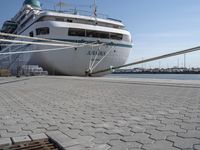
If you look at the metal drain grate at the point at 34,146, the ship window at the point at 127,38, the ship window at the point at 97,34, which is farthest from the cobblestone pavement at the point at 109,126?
the ship window at the point at 127,38

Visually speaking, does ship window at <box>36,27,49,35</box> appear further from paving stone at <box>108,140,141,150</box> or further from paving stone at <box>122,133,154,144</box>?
Answer: paving stone at <box>108,140,141,150</box>

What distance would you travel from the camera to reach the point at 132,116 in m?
3.95

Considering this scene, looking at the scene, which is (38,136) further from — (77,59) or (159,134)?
(77,59)

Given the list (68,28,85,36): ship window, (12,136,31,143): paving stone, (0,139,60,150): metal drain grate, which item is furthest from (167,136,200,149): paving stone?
(68,28,85,36): ship window

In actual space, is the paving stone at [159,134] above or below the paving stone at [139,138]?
above

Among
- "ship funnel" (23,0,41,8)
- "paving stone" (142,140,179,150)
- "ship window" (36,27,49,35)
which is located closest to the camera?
"paving stone" (142,140,179,150)

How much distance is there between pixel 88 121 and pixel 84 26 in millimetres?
17287

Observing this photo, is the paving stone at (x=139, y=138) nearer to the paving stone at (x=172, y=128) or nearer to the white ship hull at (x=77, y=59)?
the paving stone at (x=172, y=128)

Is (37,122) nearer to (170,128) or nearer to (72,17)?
(170,128)

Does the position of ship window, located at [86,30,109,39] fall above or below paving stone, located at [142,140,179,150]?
above

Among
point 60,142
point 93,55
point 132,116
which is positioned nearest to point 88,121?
point 132,116

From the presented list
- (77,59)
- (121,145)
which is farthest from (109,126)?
(77,59)

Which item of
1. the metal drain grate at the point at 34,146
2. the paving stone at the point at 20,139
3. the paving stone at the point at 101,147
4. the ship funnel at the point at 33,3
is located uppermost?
the ship funnel at the point at 33,3

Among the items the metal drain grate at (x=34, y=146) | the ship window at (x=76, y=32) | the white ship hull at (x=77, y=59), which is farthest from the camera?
the ship window at (x=76, y=32)
